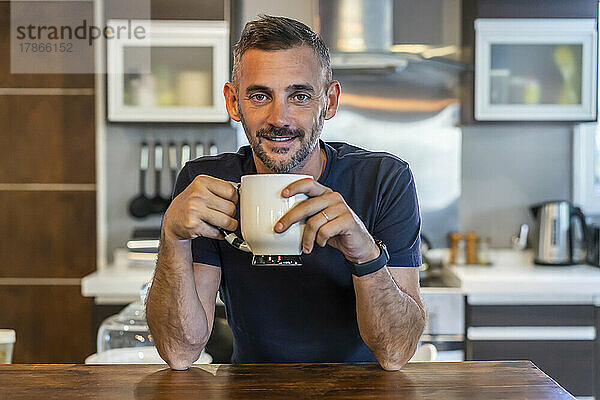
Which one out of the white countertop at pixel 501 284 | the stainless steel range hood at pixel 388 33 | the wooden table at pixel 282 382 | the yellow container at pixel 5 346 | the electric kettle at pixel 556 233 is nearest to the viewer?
the wooden table at pixel 282 382

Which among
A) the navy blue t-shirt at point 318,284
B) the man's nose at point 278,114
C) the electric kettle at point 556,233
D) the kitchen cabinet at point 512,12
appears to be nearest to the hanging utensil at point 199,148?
the kitchen cabinet at point 512,12

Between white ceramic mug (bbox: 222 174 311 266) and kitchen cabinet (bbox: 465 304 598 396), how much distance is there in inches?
89.1

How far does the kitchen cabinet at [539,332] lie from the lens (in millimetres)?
3236

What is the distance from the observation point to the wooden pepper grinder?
12.4 ft

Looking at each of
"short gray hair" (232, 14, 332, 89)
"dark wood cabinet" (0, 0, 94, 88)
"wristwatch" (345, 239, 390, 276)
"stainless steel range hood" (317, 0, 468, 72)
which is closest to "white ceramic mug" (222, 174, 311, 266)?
"wristwatch" (345, 239, 390, 276)

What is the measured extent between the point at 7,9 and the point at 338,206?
3178 millimetres

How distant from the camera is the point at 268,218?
1.12 metres

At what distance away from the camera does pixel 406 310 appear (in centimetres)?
139

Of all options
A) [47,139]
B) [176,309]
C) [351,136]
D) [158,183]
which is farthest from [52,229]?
[176,309]

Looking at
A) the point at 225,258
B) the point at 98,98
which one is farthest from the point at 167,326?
the point at 98,98

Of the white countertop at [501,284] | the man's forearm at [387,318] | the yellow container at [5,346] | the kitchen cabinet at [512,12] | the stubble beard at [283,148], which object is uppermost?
the kitchen cabinet at [512,12]

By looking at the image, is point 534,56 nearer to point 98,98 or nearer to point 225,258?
point 98,98

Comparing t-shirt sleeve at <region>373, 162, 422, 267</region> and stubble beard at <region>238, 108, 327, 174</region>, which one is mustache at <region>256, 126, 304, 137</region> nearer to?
stubble beard at <region>238, 108, 327, 174</region>

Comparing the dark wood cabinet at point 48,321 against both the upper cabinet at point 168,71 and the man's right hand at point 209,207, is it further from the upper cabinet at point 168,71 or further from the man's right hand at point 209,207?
the man's right hand at point 209,207
